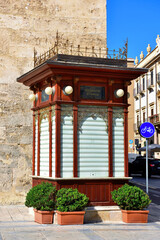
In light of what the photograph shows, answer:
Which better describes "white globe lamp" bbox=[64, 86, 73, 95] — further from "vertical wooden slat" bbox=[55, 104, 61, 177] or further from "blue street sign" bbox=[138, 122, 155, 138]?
"blue street sign" bbox=[138, 122, 155, 138]

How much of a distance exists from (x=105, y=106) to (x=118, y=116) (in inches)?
18.4

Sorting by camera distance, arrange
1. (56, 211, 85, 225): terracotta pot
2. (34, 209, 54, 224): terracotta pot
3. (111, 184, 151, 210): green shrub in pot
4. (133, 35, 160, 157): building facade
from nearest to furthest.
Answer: (56, 211, 85, 225): terracotta pot, (34, 209, 54, 224): terracotta pot, (111, 184, 151, 210): green shrub in pot, (133, 35, 160, 157): building facade

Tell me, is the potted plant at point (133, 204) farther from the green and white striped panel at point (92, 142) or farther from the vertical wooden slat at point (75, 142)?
the vertical wooden slat at point (75, 142)

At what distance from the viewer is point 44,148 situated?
10805mm

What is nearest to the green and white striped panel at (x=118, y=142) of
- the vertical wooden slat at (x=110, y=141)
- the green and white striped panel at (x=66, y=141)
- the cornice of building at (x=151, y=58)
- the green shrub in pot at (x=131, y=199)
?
the vertical wooden slat at (x=110, y=141)

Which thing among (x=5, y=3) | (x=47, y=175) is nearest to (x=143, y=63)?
(x=5, y=3)

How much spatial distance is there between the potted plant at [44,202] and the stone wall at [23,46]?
318cm

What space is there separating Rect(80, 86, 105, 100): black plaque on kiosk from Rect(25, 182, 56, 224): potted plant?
2.48 m

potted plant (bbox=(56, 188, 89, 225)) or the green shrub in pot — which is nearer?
potted plant (bbox=(56, 188, 89, 225))

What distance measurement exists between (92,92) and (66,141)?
1483 millimetres

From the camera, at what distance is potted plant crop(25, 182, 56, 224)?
9.53m

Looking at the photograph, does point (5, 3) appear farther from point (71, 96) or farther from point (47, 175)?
point (47, 175)

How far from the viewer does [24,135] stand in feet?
43.1

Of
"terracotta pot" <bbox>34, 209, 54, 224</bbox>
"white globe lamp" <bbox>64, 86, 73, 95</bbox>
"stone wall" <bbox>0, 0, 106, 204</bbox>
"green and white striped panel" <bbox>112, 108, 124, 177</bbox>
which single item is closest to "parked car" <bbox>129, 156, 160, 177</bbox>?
"stone wall" <bbox>0, 0, 106, 204</bbox>
